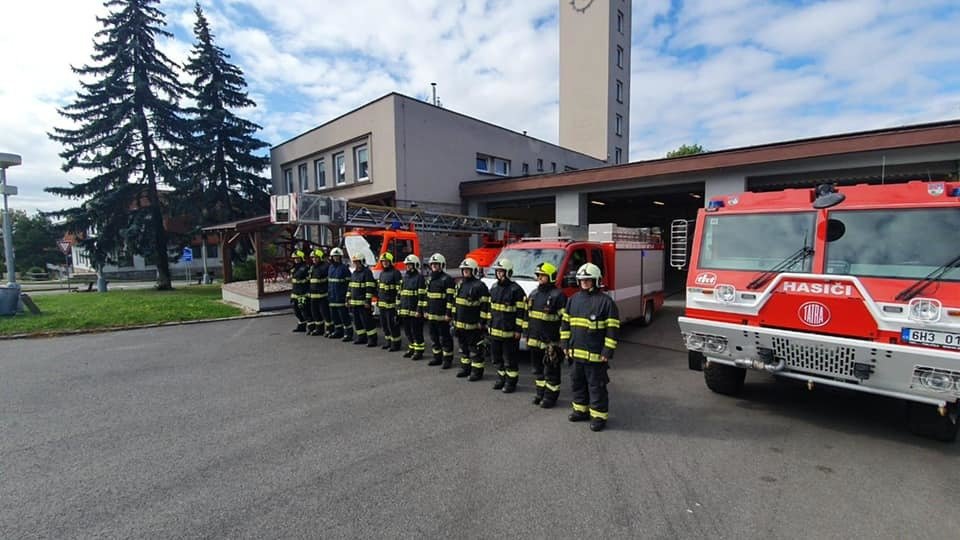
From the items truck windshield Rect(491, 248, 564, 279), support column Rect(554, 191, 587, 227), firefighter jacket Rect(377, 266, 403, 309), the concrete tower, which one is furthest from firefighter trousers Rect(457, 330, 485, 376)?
the concrete tower

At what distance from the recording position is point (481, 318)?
21.2ft

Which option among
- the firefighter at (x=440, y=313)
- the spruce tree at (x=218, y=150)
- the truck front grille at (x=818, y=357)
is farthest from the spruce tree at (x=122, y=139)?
the truck front grille at (x=818, y=357)

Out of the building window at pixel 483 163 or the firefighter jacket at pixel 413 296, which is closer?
the firefighter jacket at pixel 413 296

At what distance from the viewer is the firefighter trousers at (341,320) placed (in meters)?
8.90

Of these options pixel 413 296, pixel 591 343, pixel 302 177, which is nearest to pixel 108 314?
pixel 413 296

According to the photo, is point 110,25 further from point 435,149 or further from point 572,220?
point 572,220

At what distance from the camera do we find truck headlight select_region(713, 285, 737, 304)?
4734 mm

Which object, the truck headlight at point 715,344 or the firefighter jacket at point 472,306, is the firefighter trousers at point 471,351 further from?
the truck headlight at point 715,344

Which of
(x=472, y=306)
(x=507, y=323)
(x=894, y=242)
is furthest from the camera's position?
(x=472, y=306)

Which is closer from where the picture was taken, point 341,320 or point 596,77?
point 341,320

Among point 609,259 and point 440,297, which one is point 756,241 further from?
point 440,297

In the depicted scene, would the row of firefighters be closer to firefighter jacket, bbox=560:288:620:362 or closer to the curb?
firefighter jacket, bbox=560:288:620:362

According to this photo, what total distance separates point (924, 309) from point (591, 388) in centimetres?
301

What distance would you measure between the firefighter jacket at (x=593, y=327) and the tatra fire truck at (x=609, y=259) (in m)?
1.43
